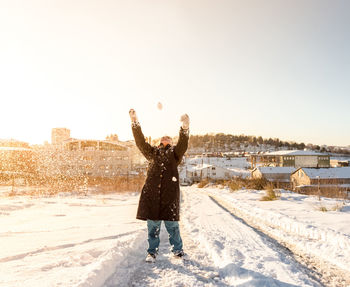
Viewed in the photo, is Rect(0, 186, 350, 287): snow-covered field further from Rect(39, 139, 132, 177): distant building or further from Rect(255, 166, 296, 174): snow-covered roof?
Rect(255, 166, 296, 174): snow-covered roof

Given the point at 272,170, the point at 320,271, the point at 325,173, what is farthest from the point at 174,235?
the point at 272,170

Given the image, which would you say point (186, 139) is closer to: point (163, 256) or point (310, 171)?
point (163, 256)

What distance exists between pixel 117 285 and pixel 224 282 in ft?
3.90

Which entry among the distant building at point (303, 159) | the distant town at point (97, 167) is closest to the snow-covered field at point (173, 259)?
the distant town at point (97, 167)

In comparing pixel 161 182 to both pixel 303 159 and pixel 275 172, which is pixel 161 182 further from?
pixel 303 159

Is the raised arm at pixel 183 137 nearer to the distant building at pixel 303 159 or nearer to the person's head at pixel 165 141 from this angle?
the person's head at pixel 165 141

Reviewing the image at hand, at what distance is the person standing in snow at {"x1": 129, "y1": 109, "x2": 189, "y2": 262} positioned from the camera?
3.68 meters

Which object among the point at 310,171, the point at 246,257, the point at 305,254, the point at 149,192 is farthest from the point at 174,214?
the point at 310,171

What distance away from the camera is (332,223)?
5820 millimetres

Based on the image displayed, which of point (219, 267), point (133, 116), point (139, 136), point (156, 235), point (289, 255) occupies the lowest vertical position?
point (289, 255)

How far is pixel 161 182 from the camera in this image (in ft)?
12.5

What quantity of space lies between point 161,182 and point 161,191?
14 cm

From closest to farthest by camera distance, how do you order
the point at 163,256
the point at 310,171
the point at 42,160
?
the point at 163,256 < the point at 42,160 < the point at 310,171

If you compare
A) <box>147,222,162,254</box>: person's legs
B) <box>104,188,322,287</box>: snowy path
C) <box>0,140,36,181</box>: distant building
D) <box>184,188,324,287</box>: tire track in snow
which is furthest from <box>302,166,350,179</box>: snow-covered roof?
<box>147,222,162,254</box>: person's legs
